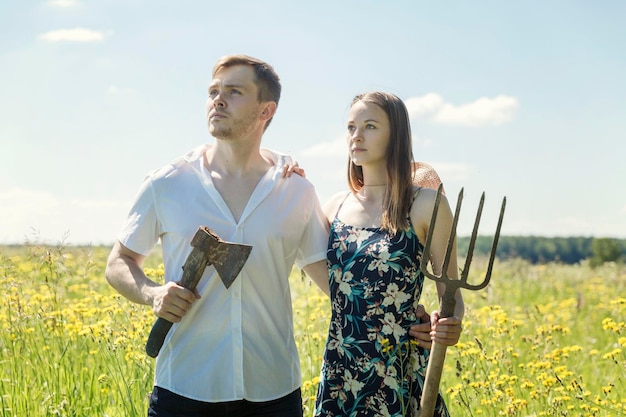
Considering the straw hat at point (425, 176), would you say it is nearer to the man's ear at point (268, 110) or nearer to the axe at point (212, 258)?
the man's ear at point (268, 110)

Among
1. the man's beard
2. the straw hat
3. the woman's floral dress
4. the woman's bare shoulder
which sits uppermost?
the man's beard

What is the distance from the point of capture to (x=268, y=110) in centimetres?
344

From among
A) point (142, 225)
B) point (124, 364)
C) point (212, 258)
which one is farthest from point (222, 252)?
point (124, 364)

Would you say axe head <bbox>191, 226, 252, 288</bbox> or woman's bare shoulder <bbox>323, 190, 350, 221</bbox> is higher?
woman's bare shoulder <bbox>323, 190, 350, 221</bbox>

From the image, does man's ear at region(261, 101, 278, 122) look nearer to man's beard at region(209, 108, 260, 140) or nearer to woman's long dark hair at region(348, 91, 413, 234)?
man's beard at region(209, 108, 260, 140)

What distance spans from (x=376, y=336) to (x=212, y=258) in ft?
2.76

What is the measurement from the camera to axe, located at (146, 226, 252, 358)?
2.86 m

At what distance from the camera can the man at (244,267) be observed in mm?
2963

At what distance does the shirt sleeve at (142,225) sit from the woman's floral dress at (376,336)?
2.82 feet

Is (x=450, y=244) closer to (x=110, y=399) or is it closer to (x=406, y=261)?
(x=406, y=261)

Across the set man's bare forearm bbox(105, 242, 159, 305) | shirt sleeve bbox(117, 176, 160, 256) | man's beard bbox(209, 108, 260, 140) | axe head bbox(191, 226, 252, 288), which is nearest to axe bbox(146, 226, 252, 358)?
axe head bbox(191, 226, 252, 288)

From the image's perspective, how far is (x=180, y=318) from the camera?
2.89 metres

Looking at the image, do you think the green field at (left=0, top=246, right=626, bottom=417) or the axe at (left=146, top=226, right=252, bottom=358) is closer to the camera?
the axe at (left=146, top=226, right=252, bottom=358)

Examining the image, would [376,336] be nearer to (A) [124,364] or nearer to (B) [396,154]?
(B) [396,154]
